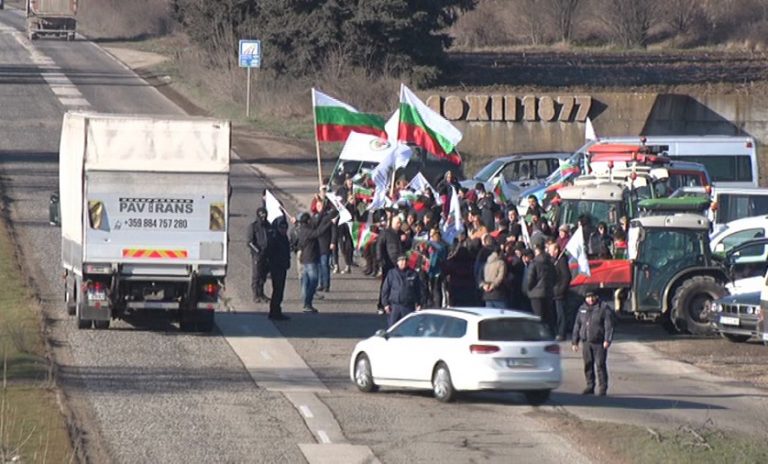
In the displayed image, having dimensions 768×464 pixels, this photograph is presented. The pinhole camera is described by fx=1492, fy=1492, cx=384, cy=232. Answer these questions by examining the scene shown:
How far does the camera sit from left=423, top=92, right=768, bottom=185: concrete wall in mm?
48500

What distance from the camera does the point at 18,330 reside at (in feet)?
76.9

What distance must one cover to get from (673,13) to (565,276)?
60.3 metres

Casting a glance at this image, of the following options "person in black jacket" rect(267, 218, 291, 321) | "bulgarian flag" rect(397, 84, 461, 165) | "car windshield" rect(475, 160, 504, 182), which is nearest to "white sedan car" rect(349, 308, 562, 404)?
"person in black jacket" rect(267, 218, 291, 321)

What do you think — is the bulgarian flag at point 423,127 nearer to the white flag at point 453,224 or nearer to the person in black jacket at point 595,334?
the white flag at point 453,224

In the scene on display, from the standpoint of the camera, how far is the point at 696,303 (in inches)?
1046

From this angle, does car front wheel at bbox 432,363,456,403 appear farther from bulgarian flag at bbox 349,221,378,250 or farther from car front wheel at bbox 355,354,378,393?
bulgarian flag at bbox 349,221,378,250

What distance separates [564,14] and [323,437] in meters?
65.5

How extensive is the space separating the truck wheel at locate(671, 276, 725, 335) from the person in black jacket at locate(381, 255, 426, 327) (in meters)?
5.57

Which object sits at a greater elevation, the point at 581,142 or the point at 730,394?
the point at 581,142

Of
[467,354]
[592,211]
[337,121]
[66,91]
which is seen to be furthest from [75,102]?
[467,354]

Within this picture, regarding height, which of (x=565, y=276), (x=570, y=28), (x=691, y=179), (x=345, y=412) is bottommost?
(x=345, y=412)

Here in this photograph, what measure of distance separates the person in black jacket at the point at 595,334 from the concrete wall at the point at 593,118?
28.2m

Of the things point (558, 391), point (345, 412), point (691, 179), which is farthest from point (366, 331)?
point (691, 179)

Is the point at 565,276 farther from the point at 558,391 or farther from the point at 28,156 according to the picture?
the point at 28,156
